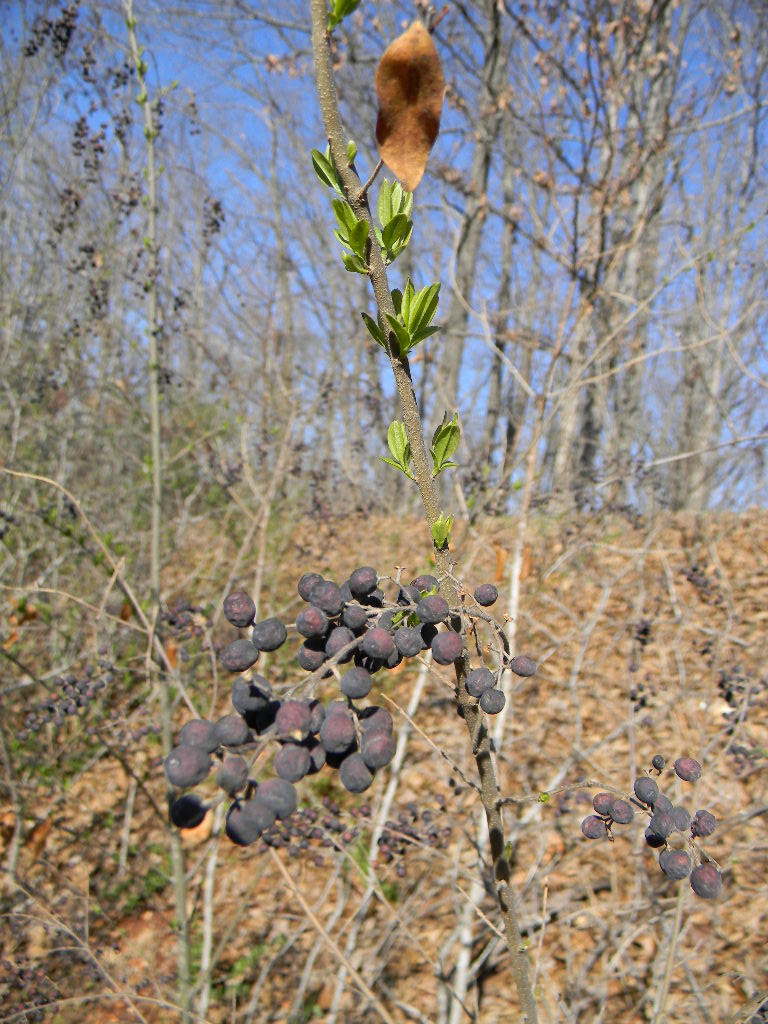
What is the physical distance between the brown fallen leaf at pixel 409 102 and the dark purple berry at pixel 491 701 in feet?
2.19

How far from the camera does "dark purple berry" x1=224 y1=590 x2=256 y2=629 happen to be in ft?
2.98

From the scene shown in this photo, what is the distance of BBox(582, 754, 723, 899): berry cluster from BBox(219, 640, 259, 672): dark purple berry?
53cm

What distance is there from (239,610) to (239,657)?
70mm

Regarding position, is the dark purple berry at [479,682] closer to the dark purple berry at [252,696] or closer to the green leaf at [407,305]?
the dark purple berry at [252,696]

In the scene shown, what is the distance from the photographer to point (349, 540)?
7609mm

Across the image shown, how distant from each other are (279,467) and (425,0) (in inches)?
239

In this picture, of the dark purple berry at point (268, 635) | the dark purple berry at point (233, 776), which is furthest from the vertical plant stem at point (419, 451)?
the dark purple berry at point (233, 776)

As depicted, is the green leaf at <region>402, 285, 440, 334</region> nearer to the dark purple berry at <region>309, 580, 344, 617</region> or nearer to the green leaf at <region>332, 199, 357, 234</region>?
the green leaf at <region>332, 199, 357, 234</region>

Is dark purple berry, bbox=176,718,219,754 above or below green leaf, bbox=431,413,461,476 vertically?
below

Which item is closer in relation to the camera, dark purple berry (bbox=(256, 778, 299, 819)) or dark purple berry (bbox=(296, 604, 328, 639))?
dark purple berry (bbox=(256, 778, 299, 819))

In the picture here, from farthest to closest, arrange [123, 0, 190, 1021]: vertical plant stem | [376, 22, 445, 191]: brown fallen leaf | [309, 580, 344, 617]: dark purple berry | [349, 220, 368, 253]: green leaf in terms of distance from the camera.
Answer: [123, 0, 190, 1021]: vertical plant stem
[309, 580, 344, 617]: dark purple berry
[349, 220, 368, 253]: green leaf
[376, 22, 445, 191]: brown fallen leaf

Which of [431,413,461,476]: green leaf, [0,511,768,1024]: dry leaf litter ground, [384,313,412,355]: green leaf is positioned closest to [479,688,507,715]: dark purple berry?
[431,413,461,476]: green leaf

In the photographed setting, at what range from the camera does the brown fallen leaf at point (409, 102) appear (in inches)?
26.6

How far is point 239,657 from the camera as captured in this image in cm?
88
